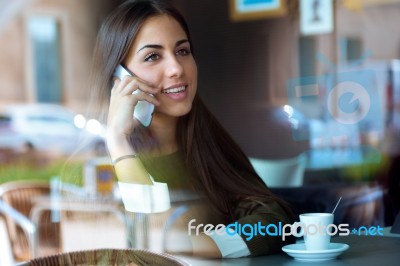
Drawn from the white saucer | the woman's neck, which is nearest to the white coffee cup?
the white saucer

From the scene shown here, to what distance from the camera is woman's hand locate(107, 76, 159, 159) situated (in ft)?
6.13

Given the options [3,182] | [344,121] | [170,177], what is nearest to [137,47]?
[170,177]

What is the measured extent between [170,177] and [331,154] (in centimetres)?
58

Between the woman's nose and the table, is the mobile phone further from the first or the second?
the table

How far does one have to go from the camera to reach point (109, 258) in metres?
1.83

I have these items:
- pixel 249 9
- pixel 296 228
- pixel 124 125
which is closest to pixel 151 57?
pixel 124 125

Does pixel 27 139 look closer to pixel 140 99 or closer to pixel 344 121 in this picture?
pixel 140 99

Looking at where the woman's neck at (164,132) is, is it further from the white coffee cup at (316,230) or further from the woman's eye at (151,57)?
the white coffee cup at (316,230)

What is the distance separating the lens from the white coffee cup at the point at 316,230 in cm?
184

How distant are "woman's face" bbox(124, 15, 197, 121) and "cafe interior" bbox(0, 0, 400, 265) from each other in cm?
5

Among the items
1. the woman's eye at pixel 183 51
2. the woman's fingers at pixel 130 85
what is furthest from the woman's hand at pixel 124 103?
the woman's eye at pixel 183 51

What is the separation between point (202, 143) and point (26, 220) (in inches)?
21.2

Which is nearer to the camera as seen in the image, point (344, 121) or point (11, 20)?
point (11, 20)

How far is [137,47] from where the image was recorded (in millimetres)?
1853
